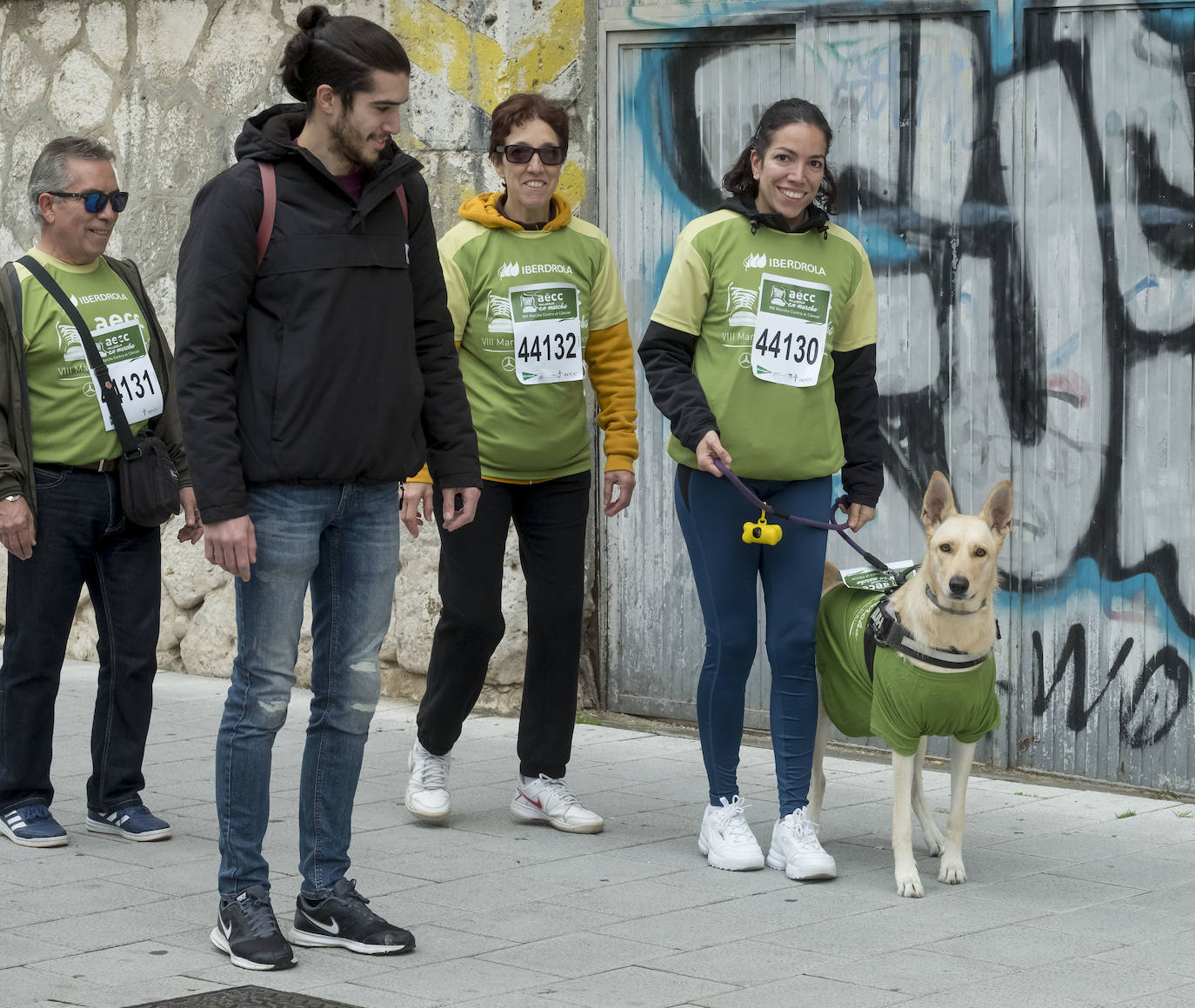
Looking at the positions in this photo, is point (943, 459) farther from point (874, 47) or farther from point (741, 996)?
point (741, 996)

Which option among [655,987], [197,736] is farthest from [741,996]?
[197,736]

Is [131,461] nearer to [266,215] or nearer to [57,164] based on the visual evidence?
[57,164]

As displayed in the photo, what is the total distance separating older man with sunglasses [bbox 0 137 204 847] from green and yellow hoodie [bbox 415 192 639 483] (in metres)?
0.97

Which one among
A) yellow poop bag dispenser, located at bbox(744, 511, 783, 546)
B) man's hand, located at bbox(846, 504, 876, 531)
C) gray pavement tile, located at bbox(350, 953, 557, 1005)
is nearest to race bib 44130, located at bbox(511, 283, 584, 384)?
yellow poop bag dispenser, located at bbox(744, 511, 783, 546)

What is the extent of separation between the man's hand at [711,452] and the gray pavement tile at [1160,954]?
5.33 feet

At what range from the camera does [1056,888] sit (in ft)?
16.9

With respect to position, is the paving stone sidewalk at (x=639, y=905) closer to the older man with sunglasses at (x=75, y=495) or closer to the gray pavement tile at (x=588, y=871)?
the gray pavement tile at (x=588, y=871)

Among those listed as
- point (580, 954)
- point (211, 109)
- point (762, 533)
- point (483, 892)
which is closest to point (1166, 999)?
point (580, 954)

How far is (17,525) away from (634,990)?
2364mm

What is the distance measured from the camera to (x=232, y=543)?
4.20m

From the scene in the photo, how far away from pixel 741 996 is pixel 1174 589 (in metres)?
2.84

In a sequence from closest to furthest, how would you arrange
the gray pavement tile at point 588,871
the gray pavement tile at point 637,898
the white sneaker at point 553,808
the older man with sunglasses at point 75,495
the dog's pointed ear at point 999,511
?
1. the gray pavement tile at point 637,898
2. the dog's pointed ear at point 999,511
3. the gray pavement tile at point 588,871
4. the older man with sunglasses at point 75,495
5. the white sneaker at point 553,808

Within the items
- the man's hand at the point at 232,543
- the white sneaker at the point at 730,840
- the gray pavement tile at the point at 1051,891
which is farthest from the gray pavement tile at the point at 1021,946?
the man's hand at the point at 232,543

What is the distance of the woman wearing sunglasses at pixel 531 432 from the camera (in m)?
5.68
